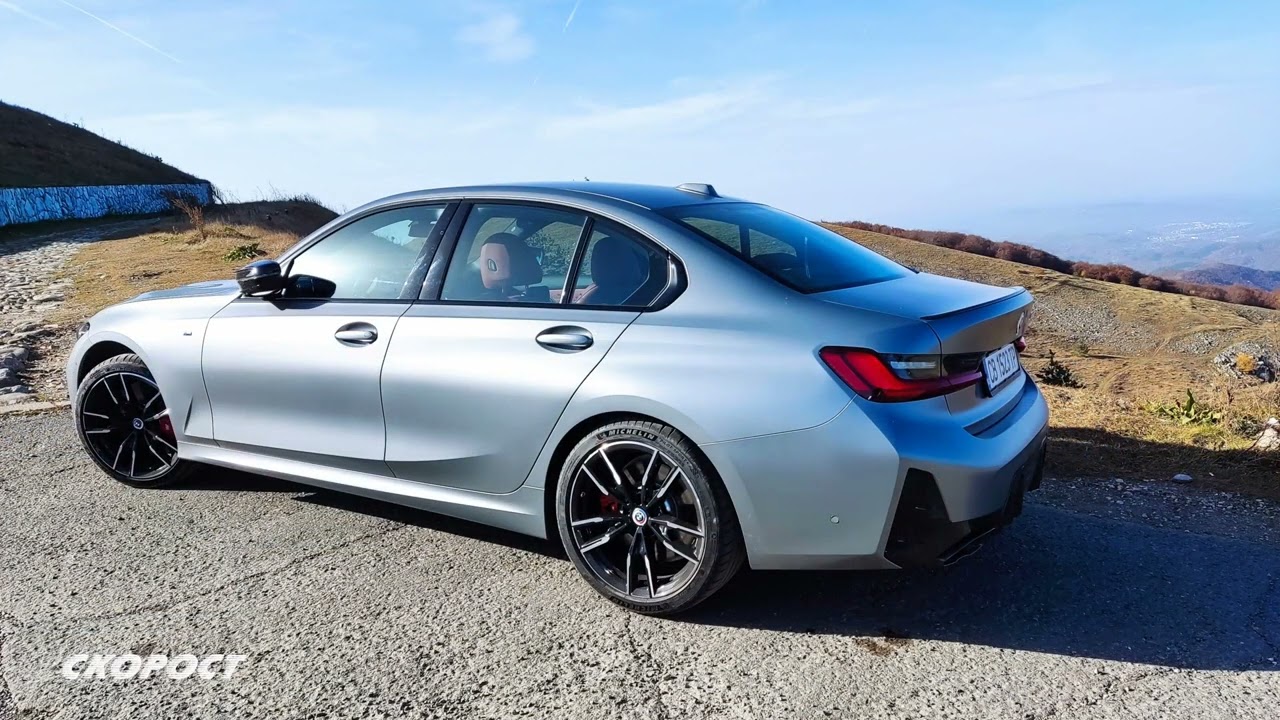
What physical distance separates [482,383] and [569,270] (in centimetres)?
55

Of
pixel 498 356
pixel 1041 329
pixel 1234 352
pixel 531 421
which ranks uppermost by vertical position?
pixel 498 356

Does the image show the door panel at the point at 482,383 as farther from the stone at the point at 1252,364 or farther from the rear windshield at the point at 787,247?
the stone at the point at 1252,364

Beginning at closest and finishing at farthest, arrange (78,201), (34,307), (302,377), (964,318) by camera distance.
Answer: (964,318), (302,377), (34,307), (78,201)

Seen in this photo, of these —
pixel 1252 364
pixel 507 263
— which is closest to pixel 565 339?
pixel 507 263

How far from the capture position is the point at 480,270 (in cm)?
370

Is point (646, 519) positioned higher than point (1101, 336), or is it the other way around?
point (646, 519)

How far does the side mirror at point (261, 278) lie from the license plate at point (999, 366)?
9.97ft

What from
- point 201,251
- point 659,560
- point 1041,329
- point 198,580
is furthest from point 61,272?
point 1041,329

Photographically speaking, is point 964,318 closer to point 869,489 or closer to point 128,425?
point 869,489

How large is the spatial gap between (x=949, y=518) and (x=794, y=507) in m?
0.47

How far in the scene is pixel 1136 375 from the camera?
11109mm

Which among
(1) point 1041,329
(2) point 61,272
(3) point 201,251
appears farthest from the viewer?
(1) point 1041,329

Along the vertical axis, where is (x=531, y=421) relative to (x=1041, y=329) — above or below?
above

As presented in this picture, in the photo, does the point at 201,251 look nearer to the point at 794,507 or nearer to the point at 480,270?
the point at 480,270
